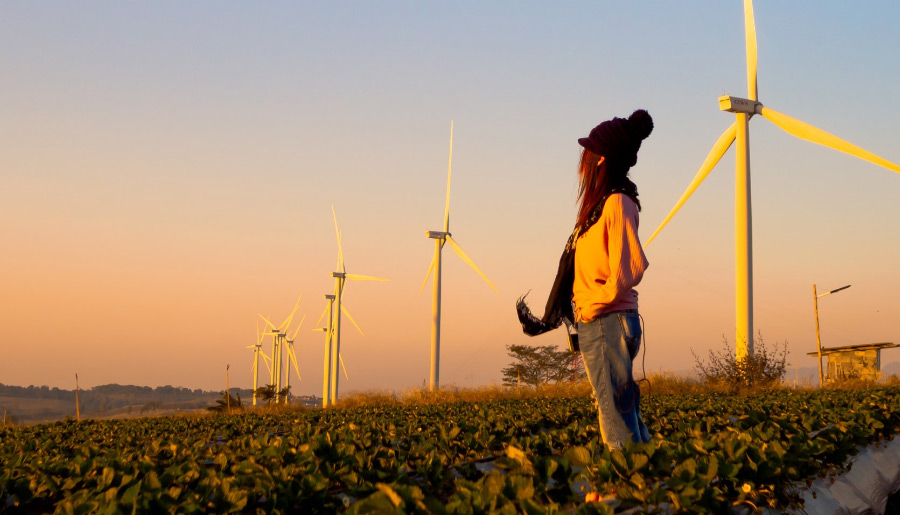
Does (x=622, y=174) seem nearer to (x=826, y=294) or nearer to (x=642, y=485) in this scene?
(x=642, y=485)

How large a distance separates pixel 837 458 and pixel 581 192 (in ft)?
10.5

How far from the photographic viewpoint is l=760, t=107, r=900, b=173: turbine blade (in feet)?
80.0

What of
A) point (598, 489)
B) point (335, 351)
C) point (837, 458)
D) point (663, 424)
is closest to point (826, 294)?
point (335, 351)

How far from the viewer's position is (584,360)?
18.9 ft

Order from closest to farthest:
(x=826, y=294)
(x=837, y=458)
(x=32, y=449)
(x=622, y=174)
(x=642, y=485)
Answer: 1. (x=642, y=485)
2. (x=622, y=174)
3. (x=837, y=458)
4. (x=32, y=449)
5. (x=826, y=294)

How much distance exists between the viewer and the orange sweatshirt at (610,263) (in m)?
5.45

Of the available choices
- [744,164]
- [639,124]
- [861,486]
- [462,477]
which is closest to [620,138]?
[639,124]

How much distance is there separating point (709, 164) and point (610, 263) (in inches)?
990

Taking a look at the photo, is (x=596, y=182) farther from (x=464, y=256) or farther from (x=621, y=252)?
(x=464, y=256)

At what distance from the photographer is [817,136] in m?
26.6

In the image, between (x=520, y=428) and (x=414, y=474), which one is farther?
(x=520, y=428)

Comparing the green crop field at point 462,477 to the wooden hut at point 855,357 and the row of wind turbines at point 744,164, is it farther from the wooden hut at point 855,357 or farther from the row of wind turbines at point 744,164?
the wooden hut at point 855,357

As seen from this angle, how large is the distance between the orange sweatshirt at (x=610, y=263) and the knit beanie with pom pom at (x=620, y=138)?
321mm

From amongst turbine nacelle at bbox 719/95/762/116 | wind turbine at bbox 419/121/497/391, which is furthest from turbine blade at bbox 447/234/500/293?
turbine nacelle at bbox 719/95/762/116
